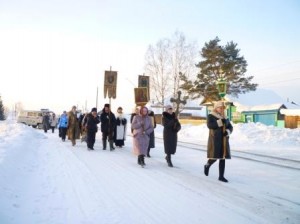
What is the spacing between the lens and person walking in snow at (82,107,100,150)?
14.2 meters

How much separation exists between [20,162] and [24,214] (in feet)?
14.8

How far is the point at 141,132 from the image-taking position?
10.2 meters

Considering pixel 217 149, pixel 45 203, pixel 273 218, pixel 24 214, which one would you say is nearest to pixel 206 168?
pixel 217 149

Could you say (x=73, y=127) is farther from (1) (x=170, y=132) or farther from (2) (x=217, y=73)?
(2) (x=217, y=73)

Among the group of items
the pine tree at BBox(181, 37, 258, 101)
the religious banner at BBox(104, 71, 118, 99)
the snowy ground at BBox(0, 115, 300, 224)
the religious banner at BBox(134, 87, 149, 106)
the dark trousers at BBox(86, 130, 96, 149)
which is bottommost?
the snowy ground at BBox(0, 115, 300, 224)

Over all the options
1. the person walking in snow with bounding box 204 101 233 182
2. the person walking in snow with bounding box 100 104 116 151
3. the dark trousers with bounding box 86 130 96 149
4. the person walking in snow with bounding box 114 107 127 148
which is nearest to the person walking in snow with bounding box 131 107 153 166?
the person walking in snow with bounding box 204 101 233 182

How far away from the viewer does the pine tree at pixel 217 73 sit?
40484 mm

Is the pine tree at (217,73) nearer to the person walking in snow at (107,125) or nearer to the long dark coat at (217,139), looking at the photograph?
the person walking in snow at (107,125)

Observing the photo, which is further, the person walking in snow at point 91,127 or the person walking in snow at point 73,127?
the person walking in snow at point 73,127

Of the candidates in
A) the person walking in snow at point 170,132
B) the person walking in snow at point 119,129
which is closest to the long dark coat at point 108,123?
the person walking in snow at point 119,129

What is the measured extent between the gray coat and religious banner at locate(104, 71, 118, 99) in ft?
33.9

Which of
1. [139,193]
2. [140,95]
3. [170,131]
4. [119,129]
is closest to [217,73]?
[140,95]

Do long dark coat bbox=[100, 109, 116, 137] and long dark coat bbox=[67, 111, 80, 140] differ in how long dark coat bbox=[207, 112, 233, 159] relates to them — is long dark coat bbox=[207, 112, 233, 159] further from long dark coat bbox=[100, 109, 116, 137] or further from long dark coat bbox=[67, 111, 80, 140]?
long dark coat bbox=[67, 111, 80, 140]

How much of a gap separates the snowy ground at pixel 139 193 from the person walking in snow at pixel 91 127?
12.1 feet
